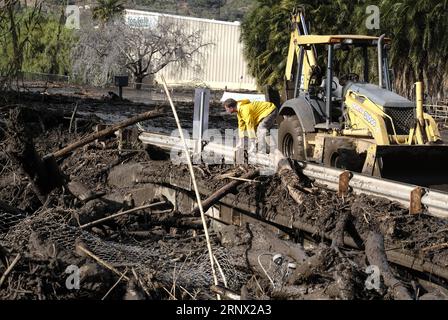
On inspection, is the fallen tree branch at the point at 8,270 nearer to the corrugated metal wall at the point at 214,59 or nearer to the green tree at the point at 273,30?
the green tree at the point at 273,30

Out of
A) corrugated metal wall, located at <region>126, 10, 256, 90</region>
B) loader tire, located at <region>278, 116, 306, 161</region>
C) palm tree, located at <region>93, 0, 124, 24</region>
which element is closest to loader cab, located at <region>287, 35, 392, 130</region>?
loader tire, located at <region>278, 116, 306, 161</region>

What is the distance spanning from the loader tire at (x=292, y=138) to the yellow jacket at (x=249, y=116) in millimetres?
1180

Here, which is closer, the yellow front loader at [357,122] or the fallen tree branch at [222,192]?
the fallen tree branch at [222,192]

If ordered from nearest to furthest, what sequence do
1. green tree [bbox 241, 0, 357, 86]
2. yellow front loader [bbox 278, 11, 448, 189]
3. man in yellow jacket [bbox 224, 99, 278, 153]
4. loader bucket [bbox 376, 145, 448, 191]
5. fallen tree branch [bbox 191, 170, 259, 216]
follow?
fallen tree branch [bbox 191, 170, 259, 216], loader bucket [bbox 376, 145, 448, 191], yellow front loader [bbox 278, 11, 448, 189], man in yellow jacket [bbox 224, 99, 278, 153], green tree [bbox 241, 0, 357, 86]

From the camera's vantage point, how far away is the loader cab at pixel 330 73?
12695 millimetres

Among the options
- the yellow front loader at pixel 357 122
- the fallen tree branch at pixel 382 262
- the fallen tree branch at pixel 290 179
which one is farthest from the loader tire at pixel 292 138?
the fallen tree branch at pixel 382 262

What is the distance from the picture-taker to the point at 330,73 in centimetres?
1244

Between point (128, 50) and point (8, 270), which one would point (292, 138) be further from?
point (128, 50)

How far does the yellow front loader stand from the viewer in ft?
37.1

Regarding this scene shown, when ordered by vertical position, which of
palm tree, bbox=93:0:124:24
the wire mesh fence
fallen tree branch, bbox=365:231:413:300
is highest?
palm tree, bbox=93:0:124:24

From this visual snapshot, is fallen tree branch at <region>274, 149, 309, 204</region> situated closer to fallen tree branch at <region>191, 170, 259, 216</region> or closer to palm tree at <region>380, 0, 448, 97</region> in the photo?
fallen tree branch at <region>191, 170, 259, 216</region>

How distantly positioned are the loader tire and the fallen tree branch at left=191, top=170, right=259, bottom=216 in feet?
12.3

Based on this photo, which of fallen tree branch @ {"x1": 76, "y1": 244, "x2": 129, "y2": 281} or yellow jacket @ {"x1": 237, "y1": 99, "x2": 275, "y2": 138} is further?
yellow jacket @ {"x1": 237, "y1": 99, "x2": 275, "y2": 138}
